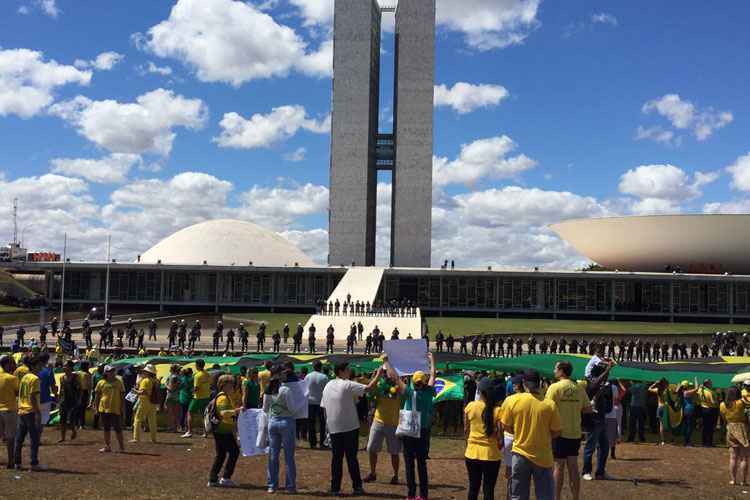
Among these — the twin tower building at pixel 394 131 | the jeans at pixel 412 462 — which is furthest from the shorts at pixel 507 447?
the twin tower building at pixel 394 131

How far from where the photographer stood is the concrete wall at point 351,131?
2906 inches

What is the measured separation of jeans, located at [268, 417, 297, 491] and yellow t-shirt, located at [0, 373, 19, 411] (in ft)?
11.7

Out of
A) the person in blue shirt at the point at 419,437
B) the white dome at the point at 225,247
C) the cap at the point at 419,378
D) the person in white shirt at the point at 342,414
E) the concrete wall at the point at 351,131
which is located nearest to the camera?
the person in blue shirt at the point at 419,437

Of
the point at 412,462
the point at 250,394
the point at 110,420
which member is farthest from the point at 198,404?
the point at 412,462

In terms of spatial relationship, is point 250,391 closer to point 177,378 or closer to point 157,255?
point 177,378

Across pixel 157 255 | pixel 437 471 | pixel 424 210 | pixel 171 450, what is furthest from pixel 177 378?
pixel 157 255

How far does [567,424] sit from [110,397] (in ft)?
22.7

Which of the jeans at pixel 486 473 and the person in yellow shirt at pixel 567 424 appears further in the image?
the person in yellow shirt at pixel 567 424

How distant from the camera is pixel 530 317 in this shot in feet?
207

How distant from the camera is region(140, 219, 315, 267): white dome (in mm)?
78375

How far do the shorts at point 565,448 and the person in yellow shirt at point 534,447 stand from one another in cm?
163

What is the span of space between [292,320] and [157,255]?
39729 mm

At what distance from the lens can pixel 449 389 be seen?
1401 cm

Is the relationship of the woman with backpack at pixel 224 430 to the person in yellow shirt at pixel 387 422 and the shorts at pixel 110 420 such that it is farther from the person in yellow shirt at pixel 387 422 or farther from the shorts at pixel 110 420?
the shorts at pixel 110 420
